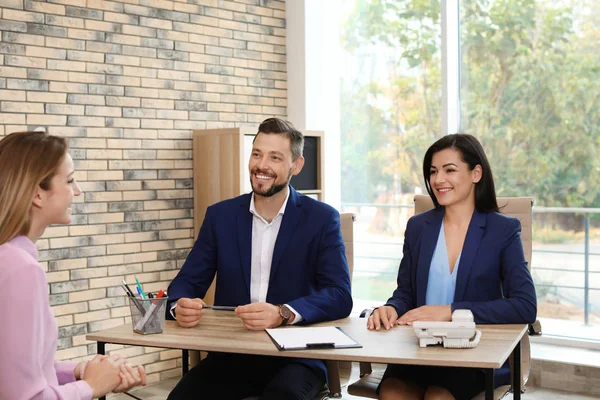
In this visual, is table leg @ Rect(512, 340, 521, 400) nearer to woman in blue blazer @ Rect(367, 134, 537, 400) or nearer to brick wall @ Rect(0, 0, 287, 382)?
woman in blue blazer @ Rect(367, 134, 537, 400)

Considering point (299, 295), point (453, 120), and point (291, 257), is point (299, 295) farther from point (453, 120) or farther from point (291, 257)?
point (453, 120)

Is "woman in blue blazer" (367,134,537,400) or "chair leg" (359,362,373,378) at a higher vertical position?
"woman in blue blazer" (367,134,537,400)

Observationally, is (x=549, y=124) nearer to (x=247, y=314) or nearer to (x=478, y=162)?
(x=478, y=162)

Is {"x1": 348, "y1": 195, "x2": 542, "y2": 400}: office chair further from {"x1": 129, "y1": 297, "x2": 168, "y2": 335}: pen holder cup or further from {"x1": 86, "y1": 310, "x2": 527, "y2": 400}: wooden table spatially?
{"x1": 129, "y1": 297, "x2": 168, "y2": 335}: pen holder cup

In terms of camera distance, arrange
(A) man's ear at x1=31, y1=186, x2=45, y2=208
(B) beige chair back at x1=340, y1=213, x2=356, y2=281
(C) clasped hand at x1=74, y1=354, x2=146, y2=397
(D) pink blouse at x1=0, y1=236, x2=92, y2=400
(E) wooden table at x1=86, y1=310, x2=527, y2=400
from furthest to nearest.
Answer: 1. (B) beige chair back at x1=340, y1=213, x2=356, y2=281
2. (E) wooden table at x1=86, y1=310, x2=527, y2=400
3. (C) clasped hand at x1=74, y1=354, x2=146, y2=397
4. (A) man's ear at x1=31, y1=186, x2=45, y2=208
5. (D) pink blouse at x1=0, y1=236, x2=92, y2=400

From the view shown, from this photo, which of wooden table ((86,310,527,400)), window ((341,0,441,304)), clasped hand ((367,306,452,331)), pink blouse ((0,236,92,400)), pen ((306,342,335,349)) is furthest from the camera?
window ((341,0,441,304))

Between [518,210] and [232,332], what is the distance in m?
1.61

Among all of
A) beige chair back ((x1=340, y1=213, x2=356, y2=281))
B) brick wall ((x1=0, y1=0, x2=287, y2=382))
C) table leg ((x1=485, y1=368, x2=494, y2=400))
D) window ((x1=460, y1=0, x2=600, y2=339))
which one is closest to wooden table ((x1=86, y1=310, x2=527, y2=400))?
table leg ((x1=485, y1=368, x2=494, y2=400))

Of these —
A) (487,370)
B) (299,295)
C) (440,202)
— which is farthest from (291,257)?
(487,370)

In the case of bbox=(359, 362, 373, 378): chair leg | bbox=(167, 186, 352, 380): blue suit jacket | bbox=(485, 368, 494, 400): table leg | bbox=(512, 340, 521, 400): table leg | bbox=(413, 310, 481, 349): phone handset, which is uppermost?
bbox=(167, 186, 352, 380): blue suit jacket

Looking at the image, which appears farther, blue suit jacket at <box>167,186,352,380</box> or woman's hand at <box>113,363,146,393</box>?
blue suit jacket at <box>167,186,352,380</box>

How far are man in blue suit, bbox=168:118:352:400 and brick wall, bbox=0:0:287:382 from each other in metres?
1.69

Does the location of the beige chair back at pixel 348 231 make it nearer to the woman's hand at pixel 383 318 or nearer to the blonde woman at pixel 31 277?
the woman's hand at pixel 383 318

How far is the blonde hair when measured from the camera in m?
1.88
